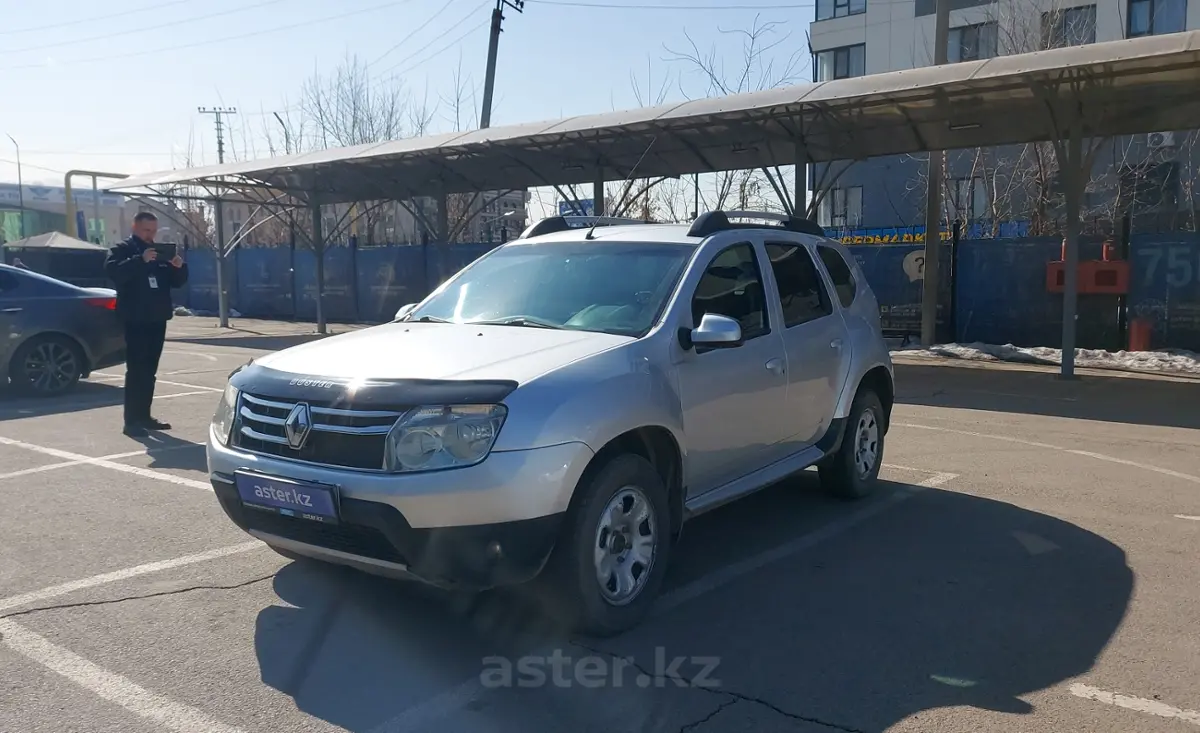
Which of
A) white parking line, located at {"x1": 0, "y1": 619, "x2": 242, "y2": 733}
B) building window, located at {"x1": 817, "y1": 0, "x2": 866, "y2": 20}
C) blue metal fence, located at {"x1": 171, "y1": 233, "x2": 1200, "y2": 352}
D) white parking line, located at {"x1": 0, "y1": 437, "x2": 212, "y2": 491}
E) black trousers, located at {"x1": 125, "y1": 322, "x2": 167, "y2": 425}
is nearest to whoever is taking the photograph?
white parking line, located at {"x1": 0, "y1": 619, "x2": 242, "y2": 733}

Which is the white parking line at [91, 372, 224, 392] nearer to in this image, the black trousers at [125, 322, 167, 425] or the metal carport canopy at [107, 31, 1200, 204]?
the black trousers at [125, 322, 167, 425]

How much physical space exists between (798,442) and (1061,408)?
6.84 meters

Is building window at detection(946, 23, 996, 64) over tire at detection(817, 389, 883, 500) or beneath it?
over

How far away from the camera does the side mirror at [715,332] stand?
15.6 feet

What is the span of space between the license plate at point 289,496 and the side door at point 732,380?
171cm

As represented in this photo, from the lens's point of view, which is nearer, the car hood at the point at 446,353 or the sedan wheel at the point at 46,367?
the car hood at the point at 446,353

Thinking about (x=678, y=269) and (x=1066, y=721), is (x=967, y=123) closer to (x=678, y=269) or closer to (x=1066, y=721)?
(x=678, y=269)

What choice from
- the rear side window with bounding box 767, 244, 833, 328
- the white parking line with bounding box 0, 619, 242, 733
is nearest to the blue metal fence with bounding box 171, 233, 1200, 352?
the rear side window with bounding box 767, 244, 833, 328

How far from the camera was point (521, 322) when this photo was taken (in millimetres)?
5113

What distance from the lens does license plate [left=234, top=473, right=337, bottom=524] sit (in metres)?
3.97

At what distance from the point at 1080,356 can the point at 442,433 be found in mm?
14276

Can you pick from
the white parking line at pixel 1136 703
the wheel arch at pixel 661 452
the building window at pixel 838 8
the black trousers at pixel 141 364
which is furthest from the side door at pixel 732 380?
the building window at pixel 838 8

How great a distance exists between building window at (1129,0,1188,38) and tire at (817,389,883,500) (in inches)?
1222

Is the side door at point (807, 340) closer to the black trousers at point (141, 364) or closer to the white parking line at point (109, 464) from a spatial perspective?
the white parking line at point (109, 464)
